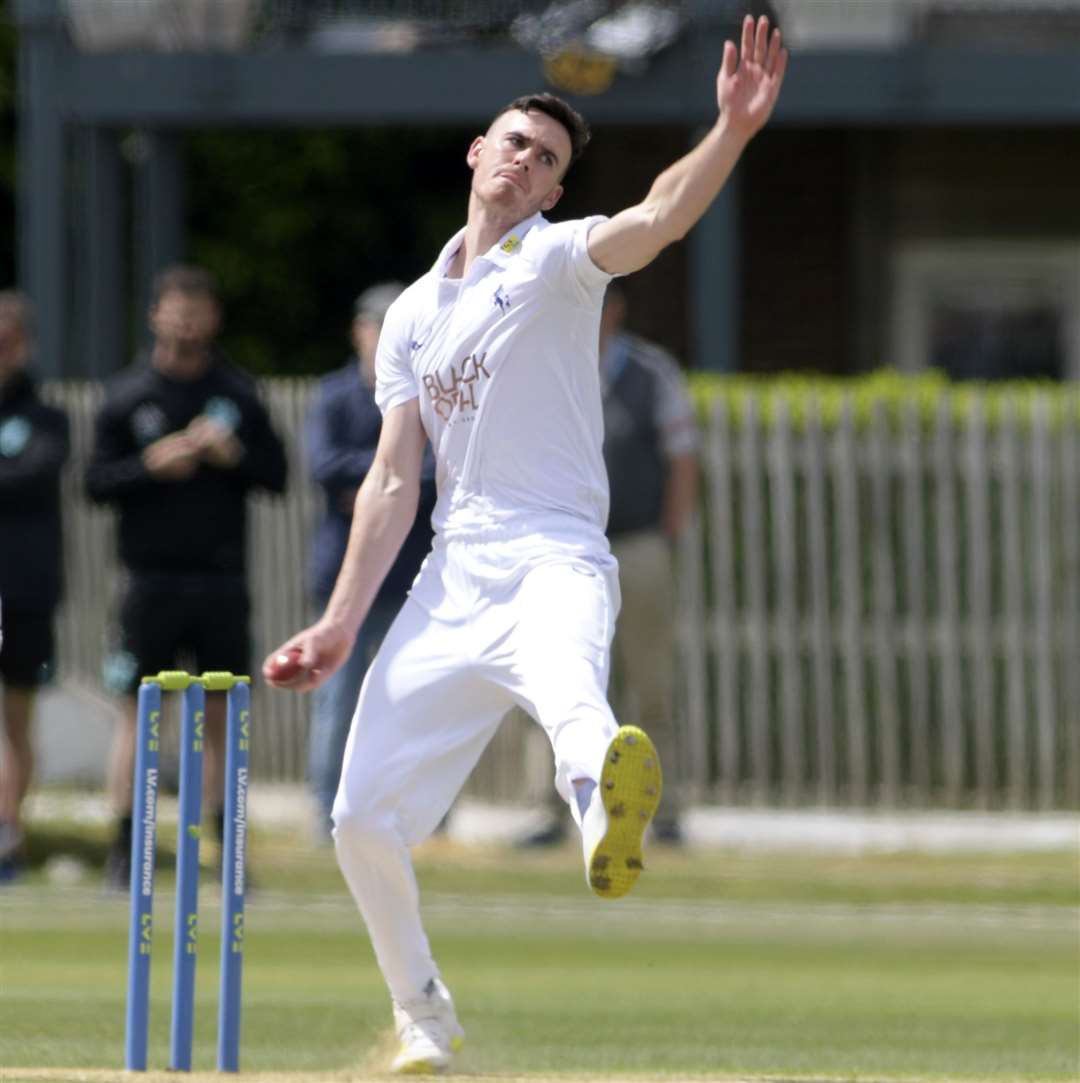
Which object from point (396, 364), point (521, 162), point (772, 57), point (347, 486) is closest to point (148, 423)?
point (347, 486)

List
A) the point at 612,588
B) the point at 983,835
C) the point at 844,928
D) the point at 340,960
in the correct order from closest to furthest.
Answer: the point at 612,588
the point at 340,960
the point at 844,928
the point at 983,835

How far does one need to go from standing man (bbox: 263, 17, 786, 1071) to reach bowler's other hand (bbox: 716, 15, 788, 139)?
49 mm

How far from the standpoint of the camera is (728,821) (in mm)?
14359

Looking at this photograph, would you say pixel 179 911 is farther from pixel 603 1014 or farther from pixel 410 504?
pixel 603 1014

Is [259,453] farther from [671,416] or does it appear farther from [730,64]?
[730,64]

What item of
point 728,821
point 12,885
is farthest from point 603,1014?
point 728,821

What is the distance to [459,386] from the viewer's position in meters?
6.52

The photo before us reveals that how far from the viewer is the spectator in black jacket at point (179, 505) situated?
453 inches

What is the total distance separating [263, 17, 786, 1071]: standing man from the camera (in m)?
6.39

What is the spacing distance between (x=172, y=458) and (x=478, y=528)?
16.7 feet

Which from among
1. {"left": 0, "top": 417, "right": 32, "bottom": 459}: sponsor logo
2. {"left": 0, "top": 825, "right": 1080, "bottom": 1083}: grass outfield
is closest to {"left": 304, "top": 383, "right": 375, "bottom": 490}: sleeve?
{"left": 0, "top": 417, "right": 32, "bottom": 459}: sponsor logo

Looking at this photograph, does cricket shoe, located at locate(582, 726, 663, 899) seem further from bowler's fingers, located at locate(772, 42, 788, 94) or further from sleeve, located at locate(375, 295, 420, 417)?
bowler's fingers, located at locate(772, 42, 788, 94)

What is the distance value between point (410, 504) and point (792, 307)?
1303 centimetres

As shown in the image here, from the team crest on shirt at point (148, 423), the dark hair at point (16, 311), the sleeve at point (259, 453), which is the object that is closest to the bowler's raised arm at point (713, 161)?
the sleeve at point (259, 453)
